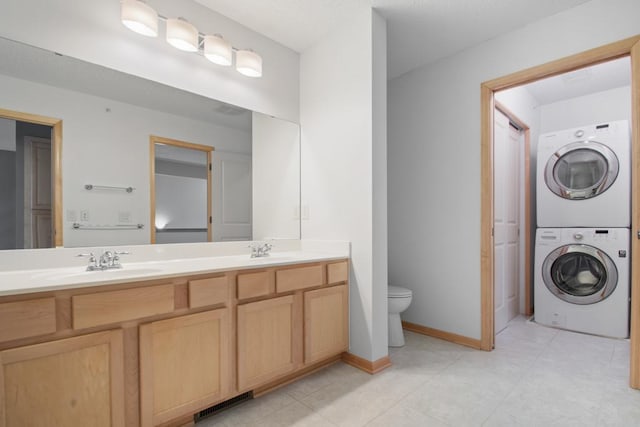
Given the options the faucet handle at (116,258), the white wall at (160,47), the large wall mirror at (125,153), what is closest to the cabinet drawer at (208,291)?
the faucet handle at (116,258)

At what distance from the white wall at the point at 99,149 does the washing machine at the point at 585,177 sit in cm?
341

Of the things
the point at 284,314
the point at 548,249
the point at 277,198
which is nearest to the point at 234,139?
the point at 277,198

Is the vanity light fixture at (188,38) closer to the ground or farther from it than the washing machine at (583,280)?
farther from it

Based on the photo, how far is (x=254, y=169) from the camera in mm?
2346

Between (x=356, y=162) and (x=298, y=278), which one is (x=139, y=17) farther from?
(x=298, y=278)

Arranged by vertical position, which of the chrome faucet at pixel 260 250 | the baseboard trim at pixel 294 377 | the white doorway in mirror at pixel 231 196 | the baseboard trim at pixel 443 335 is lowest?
the baseboard trim at pixel 443 335

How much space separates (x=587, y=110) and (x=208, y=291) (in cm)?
410

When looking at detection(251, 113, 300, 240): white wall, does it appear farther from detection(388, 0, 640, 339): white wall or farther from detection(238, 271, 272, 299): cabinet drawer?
detection(388, 0, 640, 339): white wall

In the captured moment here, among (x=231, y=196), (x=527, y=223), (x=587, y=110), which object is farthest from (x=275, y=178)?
(x=587, y=110)

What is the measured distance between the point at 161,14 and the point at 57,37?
1.81 ft

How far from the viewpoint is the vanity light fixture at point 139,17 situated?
62.4 inches

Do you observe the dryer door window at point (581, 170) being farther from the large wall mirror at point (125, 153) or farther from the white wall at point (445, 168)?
the large wall mirror at point (125, 153)

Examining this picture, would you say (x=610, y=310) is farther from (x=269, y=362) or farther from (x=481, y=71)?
(x=269, y=362)

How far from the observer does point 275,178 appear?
2463mm
